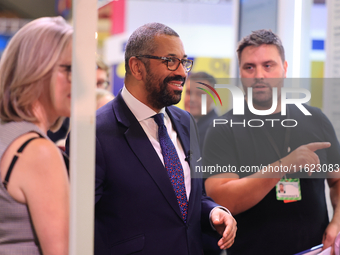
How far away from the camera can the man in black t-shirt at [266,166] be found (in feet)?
5.14

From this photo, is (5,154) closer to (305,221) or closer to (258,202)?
(258,202)

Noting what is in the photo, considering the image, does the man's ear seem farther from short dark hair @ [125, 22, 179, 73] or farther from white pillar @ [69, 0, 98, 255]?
white pillar @ [69, 0, 98, 255]

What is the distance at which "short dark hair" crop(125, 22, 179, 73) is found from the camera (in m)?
1.38

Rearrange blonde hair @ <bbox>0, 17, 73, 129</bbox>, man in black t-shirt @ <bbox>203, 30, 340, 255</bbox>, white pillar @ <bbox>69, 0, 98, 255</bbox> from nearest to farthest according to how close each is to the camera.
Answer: white pillar @ <bbox>69, 0, 98, 255</bbox> < blonde hair @ <bbox>0, 17, 73, 129</bbox> < man in black t-shirt @ <bbox>203, 30, 340, 255</bbox>

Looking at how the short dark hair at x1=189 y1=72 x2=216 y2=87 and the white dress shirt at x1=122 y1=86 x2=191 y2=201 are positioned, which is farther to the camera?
the short dark hair at x1=189 y1=72 x2=216 y2=87

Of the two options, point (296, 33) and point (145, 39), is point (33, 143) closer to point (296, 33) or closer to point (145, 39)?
point (145, 39)

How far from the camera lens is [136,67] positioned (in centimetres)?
140

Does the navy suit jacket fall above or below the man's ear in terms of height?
below

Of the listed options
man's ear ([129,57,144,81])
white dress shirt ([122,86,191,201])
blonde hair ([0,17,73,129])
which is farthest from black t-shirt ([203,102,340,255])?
blonde hair ([0,17,73,129])

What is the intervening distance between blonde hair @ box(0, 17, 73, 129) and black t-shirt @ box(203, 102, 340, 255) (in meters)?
0.81

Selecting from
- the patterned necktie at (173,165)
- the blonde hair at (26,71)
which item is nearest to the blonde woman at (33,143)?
the blonde hair at (26,71)

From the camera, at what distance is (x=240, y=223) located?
157 cm

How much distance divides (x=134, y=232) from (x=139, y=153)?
327 mm

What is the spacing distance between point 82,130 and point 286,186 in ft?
3.44
